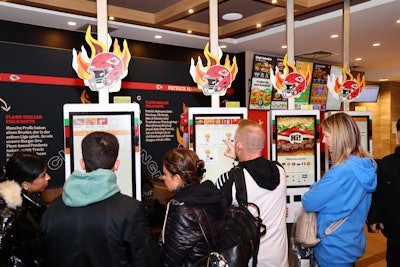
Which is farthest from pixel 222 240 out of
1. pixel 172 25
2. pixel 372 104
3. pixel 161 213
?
pixel 372 104

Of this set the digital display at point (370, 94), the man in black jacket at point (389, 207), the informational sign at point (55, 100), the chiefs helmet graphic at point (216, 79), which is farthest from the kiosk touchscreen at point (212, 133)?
the digital display at point (370, 94)

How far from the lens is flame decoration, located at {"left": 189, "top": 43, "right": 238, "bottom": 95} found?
288 cm

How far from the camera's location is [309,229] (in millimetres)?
2031

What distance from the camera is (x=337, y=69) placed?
8.31 metres

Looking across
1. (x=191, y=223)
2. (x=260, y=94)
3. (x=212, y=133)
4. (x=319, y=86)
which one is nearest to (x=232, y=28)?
(x=260, y=94)

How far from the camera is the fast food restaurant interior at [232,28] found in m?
4.43

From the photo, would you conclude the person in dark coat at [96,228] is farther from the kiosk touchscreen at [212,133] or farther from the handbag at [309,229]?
the kiosk touchscreen at [212,133]

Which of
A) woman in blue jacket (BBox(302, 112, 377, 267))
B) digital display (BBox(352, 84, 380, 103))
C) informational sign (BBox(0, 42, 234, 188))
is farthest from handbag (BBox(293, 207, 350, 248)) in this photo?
digital display (BBox(352, 84, 380, 103))

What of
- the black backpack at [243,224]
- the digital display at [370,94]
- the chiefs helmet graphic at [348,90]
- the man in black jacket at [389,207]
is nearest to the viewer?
the black backpack at [243,224]

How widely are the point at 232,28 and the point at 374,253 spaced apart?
12.8 ft

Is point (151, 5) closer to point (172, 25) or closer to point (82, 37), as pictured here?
point (172, 25)

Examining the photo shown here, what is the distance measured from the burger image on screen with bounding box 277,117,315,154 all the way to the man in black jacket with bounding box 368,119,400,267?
958 mm

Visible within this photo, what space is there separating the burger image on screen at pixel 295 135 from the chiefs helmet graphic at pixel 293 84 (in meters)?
0.27

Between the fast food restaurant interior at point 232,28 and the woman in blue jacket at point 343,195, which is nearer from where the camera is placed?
the woman in blue jacket at point 343,195
